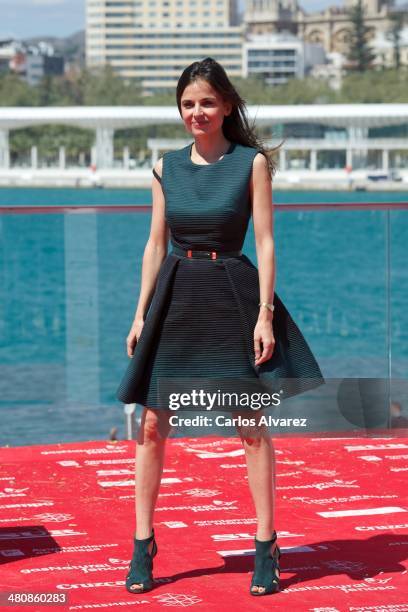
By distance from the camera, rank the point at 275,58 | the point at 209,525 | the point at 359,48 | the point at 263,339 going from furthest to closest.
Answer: the point at 275,58 → the point at 359,48 → the point at 209,525 → the point at 263,339

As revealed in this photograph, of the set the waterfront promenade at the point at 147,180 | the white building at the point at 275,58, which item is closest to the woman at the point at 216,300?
the waterfront promenade at the point at 147,180

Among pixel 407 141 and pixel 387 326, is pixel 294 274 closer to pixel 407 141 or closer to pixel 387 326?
pixel 387 326

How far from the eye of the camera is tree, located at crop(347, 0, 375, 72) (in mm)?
131125

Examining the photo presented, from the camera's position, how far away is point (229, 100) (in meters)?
3.08

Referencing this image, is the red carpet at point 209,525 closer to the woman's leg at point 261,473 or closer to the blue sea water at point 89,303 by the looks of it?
the woman's leg at point 261,473

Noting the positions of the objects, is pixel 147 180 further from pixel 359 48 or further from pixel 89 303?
pixel 89 303

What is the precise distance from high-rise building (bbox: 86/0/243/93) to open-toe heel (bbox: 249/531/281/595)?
502 ft

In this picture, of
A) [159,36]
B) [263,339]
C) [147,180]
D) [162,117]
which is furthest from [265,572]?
[159,36]

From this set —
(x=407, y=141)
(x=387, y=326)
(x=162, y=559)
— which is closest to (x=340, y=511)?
(x=162, y=559)

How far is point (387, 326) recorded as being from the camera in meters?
6.09

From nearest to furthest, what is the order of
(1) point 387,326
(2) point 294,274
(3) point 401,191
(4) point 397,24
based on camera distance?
(1) point 387,326, (2) point 294,274, (3) point 401,191, (4) point 397,24

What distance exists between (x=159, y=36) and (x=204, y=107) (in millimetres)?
163689

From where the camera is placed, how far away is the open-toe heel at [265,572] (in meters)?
3.08

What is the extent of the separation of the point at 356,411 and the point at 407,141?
280 ft
